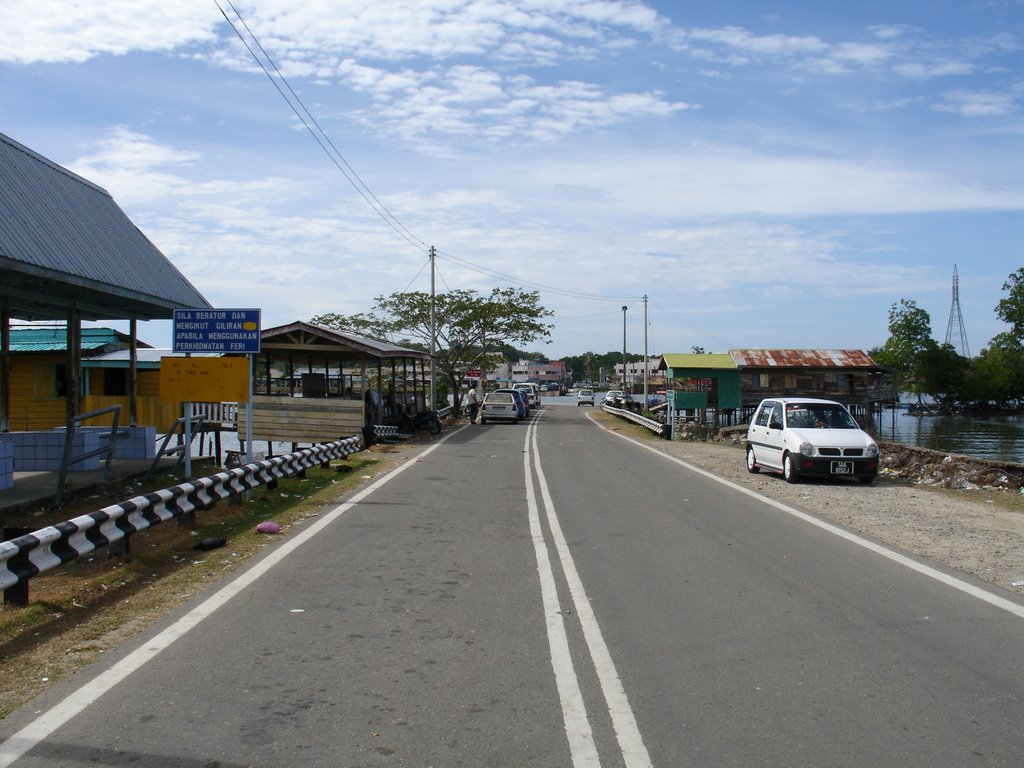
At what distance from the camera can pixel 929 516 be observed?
12.4 m

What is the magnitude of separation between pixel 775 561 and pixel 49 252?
10.4m

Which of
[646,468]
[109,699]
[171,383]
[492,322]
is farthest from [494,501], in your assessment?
[492,322]

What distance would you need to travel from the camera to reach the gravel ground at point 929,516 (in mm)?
9195

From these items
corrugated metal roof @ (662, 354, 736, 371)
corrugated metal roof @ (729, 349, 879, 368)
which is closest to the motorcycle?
corrugated metal roof @ (662, 354, 736, 371)

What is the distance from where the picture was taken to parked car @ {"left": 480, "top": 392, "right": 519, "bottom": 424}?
43562 millimetres

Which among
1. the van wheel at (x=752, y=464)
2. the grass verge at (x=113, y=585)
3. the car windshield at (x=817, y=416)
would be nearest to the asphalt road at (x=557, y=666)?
the grass verge at (x=113, y=585)

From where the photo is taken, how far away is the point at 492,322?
175 feet

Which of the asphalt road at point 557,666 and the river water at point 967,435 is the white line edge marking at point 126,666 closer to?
the asphalt road at point 557,666

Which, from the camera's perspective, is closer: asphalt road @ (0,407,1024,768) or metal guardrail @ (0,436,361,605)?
asphalt road @ (0,407,1024,768)

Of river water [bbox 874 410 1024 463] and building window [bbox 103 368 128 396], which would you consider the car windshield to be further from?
building window [bbox 103 368 128 396]

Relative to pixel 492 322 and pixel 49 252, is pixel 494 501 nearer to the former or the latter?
pixel 49 252

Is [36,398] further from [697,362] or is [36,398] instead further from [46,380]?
[697,362]

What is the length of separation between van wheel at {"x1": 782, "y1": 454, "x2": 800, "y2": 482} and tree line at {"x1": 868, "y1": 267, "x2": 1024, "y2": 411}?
7750cm

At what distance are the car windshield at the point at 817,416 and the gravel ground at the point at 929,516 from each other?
1146mm
